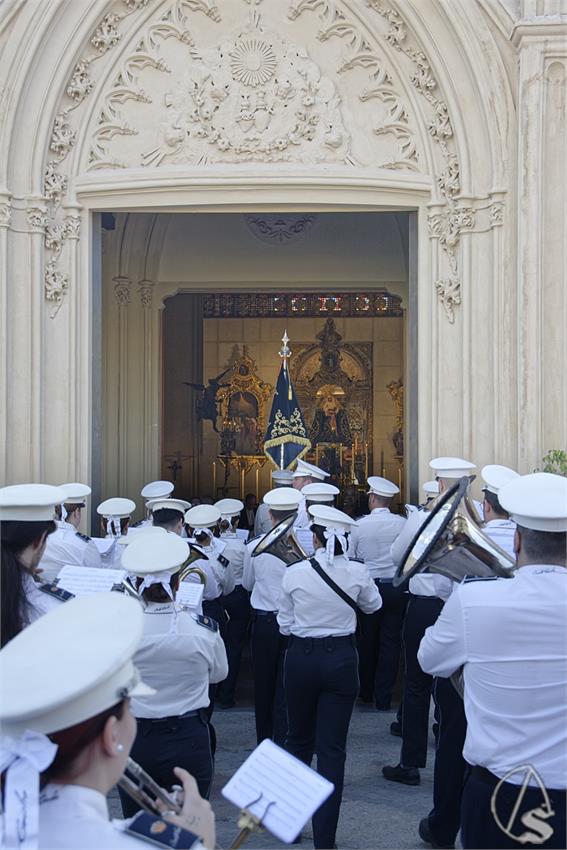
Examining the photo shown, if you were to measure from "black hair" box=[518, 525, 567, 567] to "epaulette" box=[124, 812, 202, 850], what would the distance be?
5.84 feet

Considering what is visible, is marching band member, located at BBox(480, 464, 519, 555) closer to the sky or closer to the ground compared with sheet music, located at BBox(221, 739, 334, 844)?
closer to the sky

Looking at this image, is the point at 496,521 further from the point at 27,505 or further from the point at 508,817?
the point at 27,505

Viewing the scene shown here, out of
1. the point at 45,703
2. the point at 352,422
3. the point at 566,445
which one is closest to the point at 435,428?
the point at 566,445

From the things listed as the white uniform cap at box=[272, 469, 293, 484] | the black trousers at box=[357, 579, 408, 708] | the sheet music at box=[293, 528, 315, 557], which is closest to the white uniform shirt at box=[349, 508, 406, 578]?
the black trousers at box=[357, 579, 408, 708]

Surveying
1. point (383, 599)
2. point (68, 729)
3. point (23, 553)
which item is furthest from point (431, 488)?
point (68, 729)

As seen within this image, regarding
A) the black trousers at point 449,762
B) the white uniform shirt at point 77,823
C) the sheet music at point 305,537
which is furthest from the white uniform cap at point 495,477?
the white uniform shirt at point 77,823

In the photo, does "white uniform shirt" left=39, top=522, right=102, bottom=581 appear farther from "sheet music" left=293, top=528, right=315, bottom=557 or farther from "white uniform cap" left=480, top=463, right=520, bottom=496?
"white uniform cap" left=480, top=463, right=520, bottom=496

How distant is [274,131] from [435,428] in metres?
3.32

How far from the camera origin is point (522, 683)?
3.70 meters

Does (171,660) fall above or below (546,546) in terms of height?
below

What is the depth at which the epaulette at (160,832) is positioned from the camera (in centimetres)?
234

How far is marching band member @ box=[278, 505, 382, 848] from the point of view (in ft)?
19.8

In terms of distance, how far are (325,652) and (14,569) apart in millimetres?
2543

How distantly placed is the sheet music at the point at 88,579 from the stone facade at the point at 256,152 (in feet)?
16.6
